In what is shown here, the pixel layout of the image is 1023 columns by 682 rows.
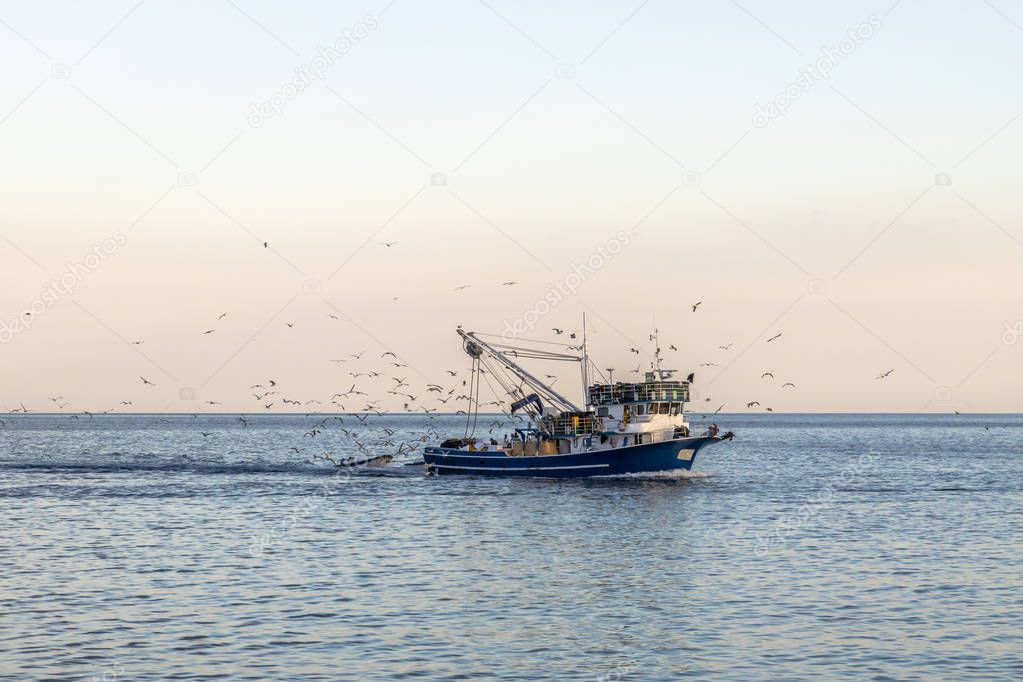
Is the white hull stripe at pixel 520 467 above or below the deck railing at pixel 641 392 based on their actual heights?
below

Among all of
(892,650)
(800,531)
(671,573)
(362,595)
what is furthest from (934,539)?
(362,595)

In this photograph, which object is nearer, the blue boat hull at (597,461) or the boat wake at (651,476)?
the blue boat hull at (597,461)

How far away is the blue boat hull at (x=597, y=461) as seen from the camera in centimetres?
10075

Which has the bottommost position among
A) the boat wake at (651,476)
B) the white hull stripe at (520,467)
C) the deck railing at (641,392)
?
the boat wake at (651,476)

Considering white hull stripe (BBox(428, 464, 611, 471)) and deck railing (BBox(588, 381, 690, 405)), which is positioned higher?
deck railing (BBox(588, 381, 690, 405))

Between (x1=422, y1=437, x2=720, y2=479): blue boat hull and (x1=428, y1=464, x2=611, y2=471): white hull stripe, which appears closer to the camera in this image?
(x1=422, y1=437, x2=720, y2=479): blue boat hull

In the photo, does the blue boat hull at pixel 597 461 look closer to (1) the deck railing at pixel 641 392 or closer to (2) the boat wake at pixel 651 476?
(2) the boat wake at pixel 651 476

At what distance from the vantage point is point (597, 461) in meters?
102

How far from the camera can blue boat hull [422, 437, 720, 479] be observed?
10075 centimetres

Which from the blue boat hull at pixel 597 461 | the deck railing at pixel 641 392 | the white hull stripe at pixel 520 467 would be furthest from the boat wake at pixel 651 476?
the deck railing at pixel 641 392

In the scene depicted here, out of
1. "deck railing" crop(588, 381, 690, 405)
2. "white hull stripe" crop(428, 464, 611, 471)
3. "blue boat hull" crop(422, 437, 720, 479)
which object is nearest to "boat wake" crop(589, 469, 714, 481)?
"blue boat hull" crop(422, 437, 720, 479)

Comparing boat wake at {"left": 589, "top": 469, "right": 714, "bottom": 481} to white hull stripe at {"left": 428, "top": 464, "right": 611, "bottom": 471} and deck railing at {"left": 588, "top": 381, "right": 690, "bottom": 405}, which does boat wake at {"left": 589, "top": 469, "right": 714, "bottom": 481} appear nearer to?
white hull stripe at {"left": 428, "top": 464, "right": 611, "bottom": 471}

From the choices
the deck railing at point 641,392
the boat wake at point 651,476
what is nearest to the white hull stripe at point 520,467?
the boat wake at point 651,476

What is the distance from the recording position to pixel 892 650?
113 feet
